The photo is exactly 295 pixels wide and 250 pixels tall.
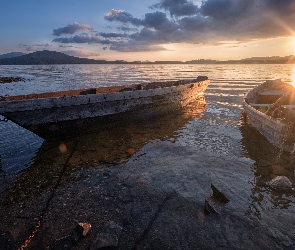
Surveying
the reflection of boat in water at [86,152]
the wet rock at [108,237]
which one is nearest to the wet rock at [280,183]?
the wet rock at [108,237]

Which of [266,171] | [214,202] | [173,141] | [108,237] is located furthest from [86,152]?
[266,171]

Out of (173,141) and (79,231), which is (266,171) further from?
(79,231)

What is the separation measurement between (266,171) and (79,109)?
24.0 ft

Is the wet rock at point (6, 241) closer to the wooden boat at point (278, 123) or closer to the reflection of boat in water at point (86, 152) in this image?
the reflection of boat in water at point (86, 152)

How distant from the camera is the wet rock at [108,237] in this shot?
3928 mm

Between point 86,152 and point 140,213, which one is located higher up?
point 140,213

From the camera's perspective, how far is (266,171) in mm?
6895

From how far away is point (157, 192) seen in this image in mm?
5742

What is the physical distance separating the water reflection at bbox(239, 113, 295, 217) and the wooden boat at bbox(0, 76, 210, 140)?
5295 mm

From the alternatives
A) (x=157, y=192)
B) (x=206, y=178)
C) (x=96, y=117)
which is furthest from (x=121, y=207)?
(x=96, y=117)

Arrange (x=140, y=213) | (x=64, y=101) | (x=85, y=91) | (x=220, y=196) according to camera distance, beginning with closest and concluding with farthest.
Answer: (x=140, y=213) → (x=220, y=196) → (x=64, y=101) → (x=85, y=91)

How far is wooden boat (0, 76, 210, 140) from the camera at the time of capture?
812cm

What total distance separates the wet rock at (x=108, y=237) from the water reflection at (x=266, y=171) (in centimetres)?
297

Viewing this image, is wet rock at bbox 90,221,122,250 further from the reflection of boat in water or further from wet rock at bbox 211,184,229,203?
the reflection of boat in water
